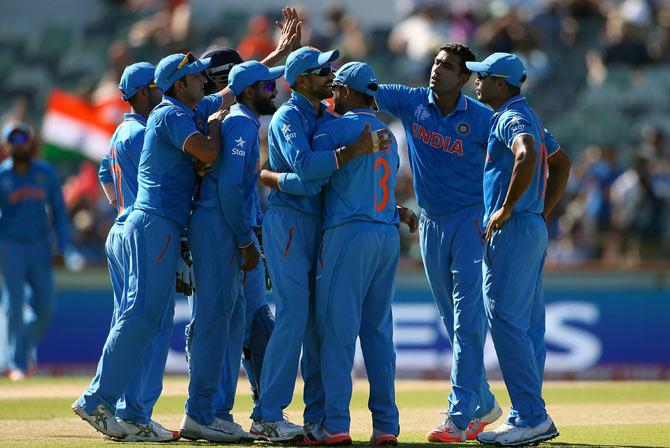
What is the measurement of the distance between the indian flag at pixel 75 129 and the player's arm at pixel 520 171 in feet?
43.9

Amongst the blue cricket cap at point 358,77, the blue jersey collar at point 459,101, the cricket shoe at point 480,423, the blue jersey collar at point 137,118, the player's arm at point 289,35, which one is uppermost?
the player's arm at point 289,35

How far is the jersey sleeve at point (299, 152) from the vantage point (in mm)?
8898

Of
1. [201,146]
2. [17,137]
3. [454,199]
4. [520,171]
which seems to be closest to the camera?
[520,171]

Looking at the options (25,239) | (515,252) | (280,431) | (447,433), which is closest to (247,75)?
(515,252)

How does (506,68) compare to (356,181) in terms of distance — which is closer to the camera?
(356,181)

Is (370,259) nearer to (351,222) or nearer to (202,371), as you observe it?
(351,222)

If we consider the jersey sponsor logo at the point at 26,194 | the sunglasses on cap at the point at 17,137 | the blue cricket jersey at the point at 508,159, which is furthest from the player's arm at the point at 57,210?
the blue cricket jersey at the point at 508,159

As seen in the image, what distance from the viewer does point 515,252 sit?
29.8ft

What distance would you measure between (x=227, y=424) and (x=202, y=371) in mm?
453

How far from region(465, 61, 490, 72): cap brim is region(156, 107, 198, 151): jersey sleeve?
2.02m

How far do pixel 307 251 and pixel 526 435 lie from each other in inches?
76.1

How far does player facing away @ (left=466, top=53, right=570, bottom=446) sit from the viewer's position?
29.4 feet

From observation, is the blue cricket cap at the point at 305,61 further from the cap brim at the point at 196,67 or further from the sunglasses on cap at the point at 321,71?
the cap brim at the point at 196,67

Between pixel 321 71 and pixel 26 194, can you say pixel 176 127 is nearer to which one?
pixel 321 71
